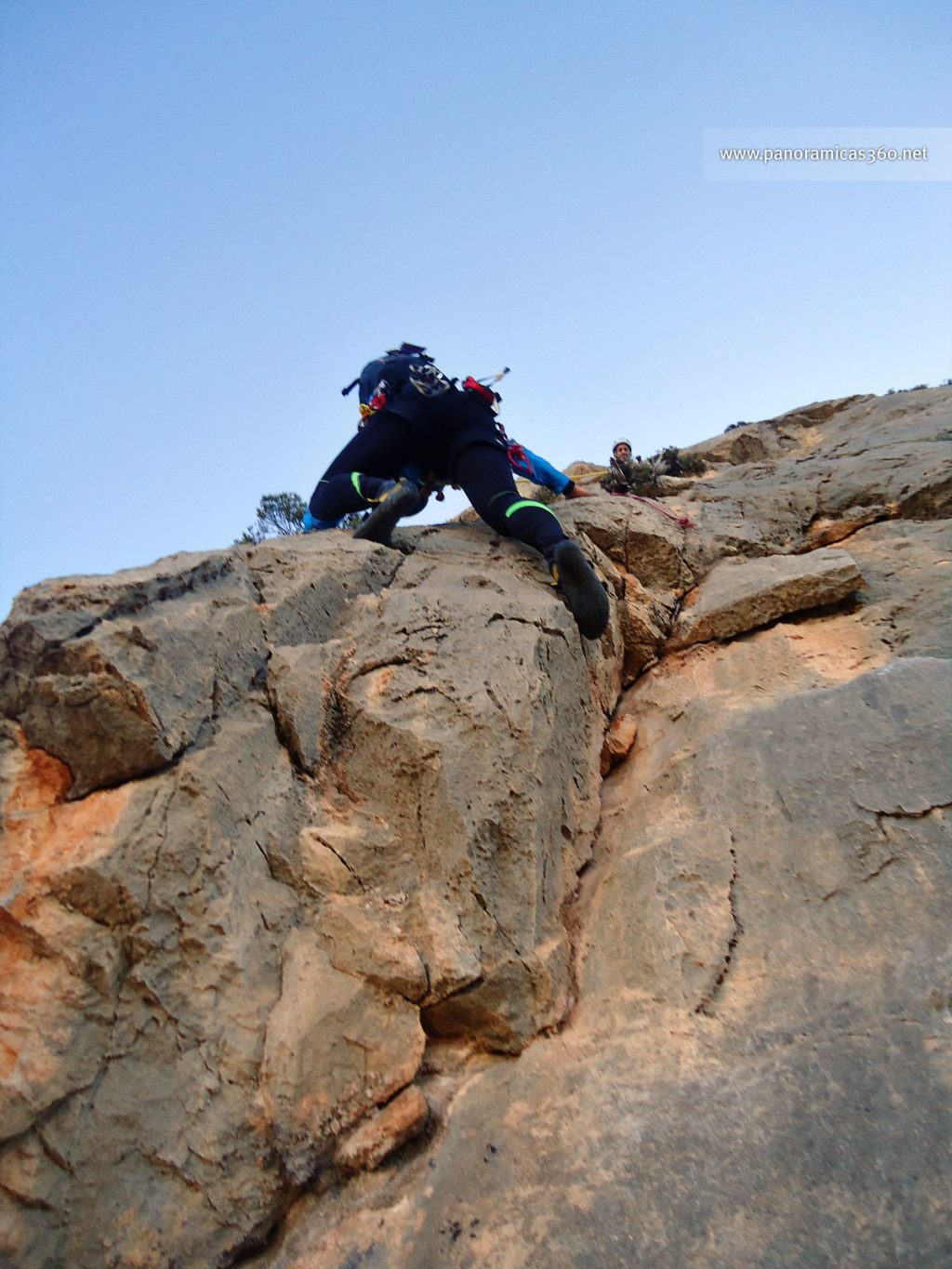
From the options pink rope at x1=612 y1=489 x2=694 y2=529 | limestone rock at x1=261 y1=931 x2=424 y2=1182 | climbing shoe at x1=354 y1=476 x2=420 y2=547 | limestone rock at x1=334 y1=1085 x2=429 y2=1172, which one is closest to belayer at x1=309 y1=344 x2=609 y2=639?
climbing shoe at x1=354 y1=476 x2=420 y2=547

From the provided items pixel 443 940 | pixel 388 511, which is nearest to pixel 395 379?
pixel 388 511

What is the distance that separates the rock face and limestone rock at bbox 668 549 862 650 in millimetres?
619

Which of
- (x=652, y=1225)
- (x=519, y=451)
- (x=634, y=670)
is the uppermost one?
(x=519, y=451)

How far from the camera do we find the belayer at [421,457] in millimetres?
4875

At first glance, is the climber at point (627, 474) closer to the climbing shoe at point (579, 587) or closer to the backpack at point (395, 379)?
the backpack at point (395, 379)

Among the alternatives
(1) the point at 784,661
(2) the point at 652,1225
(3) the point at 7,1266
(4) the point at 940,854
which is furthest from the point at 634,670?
(3) the point at 7,1266

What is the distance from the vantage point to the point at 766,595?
511cm

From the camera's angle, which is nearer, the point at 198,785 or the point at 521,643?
the point at 198,785

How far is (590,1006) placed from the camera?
3.12 m

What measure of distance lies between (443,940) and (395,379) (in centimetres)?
385

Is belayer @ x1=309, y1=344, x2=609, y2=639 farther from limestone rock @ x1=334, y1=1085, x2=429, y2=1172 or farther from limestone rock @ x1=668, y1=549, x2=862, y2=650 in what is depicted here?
limestone rock @ x1=334, y1=1085, x2=429, y2=1172

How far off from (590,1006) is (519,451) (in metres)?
3.86

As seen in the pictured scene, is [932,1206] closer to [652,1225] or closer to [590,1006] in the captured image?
[652,1225]

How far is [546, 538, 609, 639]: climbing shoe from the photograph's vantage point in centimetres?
451
